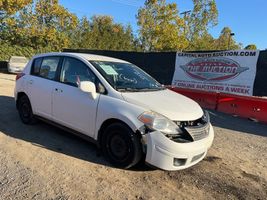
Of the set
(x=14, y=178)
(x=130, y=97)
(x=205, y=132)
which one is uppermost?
(x=130, y=97)

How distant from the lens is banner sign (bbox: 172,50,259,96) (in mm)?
9055

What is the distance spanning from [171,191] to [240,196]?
93cm

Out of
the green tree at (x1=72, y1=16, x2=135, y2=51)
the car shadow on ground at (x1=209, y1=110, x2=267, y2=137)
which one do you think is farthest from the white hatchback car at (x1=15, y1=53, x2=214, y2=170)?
the green tree at (x1=72, y1=16, x2=135, y2=51)

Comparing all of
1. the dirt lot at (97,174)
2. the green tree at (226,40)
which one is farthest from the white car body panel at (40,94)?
the green tree at (226,40)

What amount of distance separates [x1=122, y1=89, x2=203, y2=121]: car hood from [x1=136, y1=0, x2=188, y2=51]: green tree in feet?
78.6

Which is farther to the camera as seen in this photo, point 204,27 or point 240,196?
point 204,27

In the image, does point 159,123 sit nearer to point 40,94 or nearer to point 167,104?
point 167,104

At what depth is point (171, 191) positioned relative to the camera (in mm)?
3787

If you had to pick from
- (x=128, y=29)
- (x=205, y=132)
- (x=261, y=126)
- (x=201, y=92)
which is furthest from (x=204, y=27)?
(x=205, y=132)

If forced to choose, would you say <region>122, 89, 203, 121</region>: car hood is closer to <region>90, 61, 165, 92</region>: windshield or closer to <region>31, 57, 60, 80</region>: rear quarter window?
<region>90, 61, 165, 92</region>: windshield

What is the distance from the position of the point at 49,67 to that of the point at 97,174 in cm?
265

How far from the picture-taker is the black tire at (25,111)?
20.0 ft

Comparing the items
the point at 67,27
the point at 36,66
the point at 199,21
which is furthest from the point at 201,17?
the point at 36,66

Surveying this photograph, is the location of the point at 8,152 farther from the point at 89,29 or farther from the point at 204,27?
the point at 89,29
